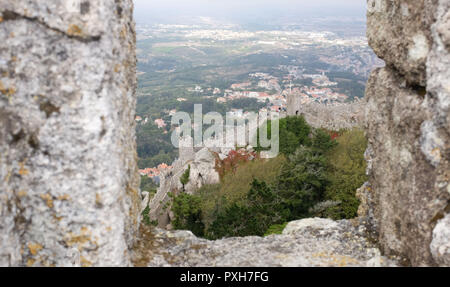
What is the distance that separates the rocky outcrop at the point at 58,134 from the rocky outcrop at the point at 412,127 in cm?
258

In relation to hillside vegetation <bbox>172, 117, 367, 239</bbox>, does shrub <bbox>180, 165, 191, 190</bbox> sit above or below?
below

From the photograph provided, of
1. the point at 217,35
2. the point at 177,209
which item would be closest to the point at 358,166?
the point at 177,209

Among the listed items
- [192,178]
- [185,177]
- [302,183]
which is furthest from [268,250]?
[192,178]

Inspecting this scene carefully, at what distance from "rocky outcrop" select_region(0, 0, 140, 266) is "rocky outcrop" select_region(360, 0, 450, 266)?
2.58 meters

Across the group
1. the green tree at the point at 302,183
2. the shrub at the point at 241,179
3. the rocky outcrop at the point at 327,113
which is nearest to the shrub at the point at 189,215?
the green tree at the point at 302,183

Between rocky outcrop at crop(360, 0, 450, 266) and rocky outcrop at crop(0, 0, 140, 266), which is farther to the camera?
rocky outcrop at crop(360, 0, 450, 266)

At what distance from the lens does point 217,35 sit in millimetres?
139750

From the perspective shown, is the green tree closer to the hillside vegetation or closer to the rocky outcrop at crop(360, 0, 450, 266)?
the hillside vegetation

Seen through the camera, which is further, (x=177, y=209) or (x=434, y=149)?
(x=177, y=209)

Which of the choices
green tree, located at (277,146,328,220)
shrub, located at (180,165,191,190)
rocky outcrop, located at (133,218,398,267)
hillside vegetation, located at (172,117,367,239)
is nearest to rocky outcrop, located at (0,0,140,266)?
rocky outcrop, located at (133,218,398,267)

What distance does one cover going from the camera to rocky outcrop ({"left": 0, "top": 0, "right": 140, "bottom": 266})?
9.08 ft

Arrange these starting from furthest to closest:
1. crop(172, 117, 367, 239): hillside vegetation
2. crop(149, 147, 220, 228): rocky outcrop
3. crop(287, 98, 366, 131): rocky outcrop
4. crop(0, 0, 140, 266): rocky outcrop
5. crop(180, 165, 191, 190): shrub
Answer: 1. crop(287, 98, 366, 131): rocky outcrop
2. crop(149, 147, 220, 228): rocky outcrop
3. crop(180, 165, 191, 190): shrub
4. crop(172, 117, 367, 239): hillside vegetation
5. crop(0, 0, 140, 266): rocky outcrop

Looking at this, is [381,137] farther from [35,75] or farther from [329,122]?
[329,122]
